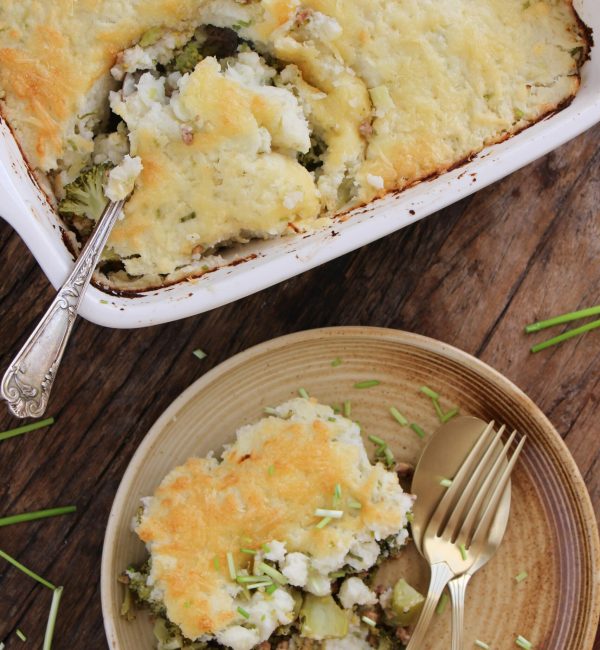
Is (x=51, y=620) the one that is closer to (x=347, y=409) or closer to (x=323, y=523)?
(x=323, y=523)

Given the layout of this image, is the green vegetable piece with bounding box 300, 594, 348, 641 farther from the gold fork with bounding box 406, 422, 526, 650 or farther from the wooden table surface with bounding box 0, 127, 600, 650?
the wooden table surface with bounding box 0, 127, 600, 650

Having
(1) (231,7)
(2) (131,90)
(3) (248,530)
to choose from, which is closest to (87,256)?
(2) (131,90)

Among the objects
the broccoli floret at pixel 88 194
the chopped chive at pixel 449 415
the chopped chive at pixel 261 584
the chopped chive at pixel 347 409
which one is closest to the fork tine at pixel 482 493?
the chopped chive at pixel 449 415

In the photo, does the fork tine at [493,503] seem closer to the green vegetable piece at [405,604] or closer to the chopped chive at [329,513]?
the green vegetable piece at [405,604]

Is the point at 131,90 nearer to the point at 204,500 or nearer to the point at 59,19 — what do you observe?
the point at 59,19

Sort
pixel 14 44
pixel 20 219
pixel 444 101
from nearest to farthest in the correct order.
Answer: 1. pixel 20 219
2. pixel 14 44
3. pixel 444 101

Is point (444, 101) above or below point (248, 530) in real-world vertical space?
above

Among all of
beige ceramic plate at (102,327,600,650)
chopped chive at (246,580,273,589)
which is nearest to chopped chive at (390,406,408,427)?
beige ceramic plate at (102,327,600,650)

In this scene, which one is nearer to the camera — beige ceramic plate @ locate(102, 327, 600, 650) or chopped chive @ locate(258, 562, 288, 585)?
chopped chive @ locate(258, 562, 288, 585)

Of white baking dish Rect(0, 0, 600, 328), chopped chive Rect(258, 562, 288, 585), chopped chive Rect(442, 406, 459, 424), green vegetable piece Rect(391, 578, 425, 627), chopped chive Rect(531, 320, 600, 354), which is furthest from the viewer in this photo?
chopped chive Rect(531, 320, 600, 354)
